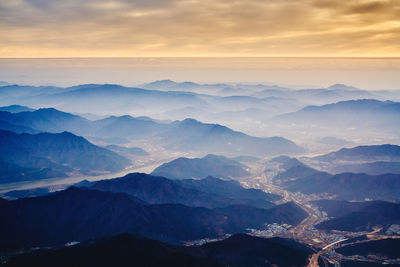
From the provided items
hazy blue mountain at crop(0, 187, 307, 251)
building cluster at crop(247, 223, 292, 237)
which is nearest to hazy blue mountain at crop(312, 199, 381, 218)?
hazy blue mountain at crop(0, 187, 307, 251)

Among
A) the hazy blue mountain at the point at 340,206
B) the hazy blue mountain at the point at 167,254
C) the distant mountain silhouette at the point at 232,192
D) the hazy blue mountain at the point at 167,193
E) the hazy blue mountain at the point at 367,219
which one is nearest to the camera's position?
the hazy blue mountain at the point at 167,254

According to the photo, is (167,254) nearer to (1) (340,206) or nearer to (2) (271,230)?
(2) (271,230)

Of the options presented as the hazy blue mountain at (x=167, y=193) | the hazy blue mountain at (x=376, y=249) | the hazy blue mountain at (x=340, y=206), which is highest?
the hazy blue mountain at (x=167, y=193)

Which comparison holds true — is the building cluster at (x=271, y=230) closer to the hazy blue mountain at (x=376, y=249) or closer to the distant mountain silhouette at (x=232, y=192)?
the hazy blue mountain at (x=376, y=249)

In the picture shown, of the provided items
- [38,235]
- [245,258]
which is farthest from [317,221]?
[38,235]

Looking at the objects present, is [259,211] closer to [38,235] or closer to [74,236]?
[74,236]

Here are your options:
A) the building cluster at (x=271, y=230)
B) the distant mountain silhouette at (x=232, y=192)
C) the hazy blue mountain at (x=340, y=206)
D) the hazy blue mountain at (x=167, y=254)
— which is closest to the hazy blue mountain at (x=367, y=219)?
the hazy blue mountain at (x=340, y=206)

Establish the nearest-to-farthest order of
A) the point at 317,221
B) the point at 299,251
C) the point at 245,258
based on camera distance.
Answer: the point at 245,258 < the point at 299,251 < the point at 317,221
